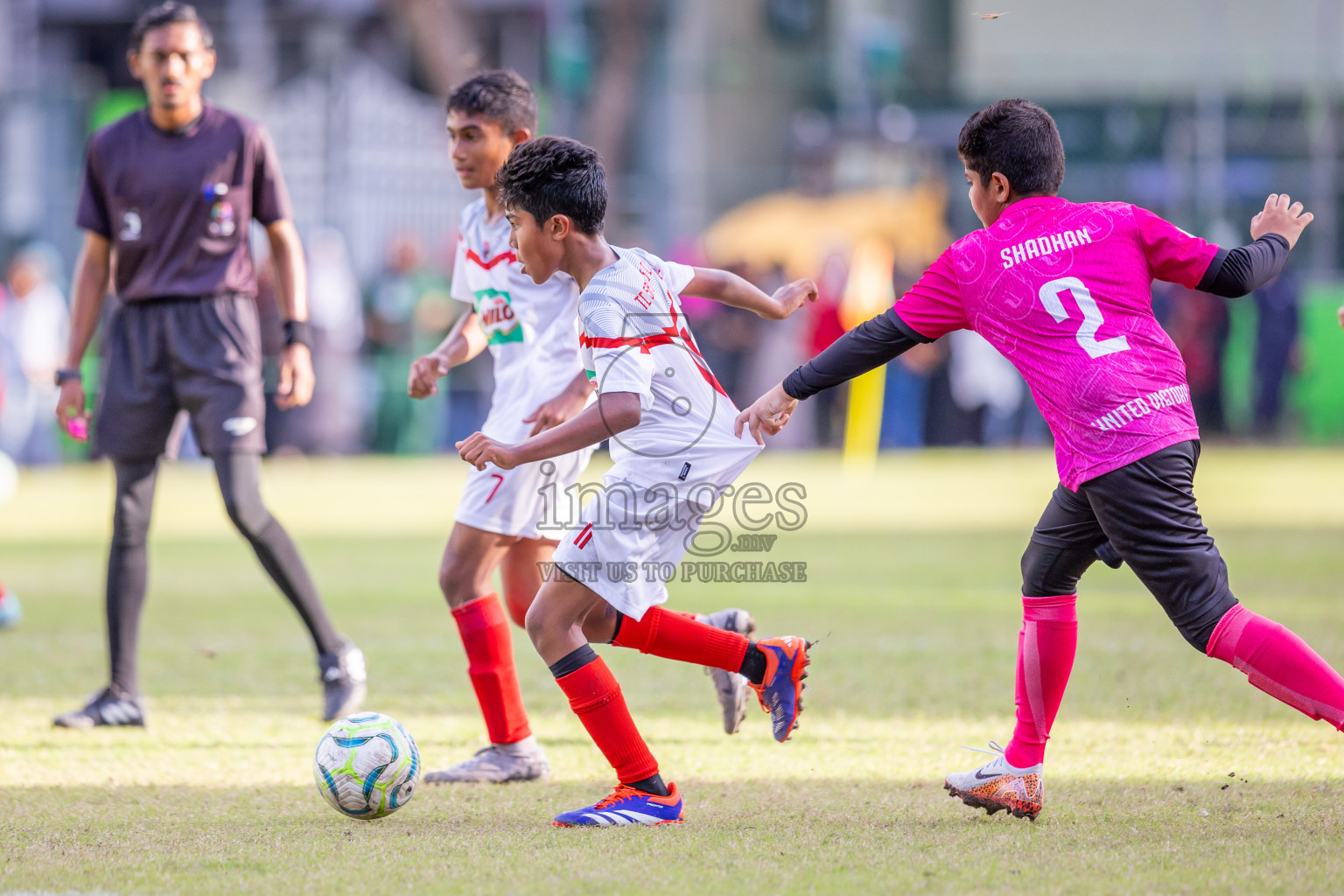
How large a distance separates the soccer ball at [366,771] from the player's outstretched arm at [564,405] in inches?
40.0

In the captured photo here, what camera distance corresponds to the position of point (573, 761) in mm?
4707

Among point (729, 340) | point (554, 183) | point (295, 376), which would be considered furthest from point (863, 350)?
point (729, 340)

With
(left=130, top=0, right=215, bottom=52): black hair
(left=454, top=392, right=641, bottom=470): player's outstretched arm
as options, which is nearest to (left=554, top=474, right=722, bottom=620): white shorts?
(left=454, top=392, right=641, bottom=470): player's outstretched arm

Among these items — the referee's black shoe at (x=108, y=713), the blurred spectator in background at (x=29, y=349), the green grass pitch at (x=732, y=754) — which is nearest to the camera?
the green grass pitch at (x=732, y=754)

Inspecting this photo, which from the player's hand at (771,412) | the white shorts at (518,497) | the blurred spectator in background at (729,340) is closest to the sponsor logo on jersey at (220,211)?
the white shorts at (518,497)

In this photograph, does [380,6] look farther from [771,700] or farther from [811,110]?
[771,700]

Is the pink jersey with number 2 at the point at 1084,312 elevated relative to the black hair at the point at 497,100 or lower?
lower

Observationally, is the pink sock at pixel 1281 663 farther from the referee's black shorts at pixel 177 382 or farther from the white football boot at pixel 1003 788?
the referee's black shorts at pixel 177 382

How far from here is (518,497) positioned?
459 centimetres

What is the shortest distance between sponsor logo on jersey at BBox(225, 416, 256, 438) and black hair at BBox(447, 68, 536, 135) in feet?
4.54

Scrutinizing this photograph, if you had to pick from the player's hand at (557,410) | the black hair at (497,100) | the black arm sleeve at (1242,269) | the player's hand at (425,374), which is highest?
the black hair at (497,100)

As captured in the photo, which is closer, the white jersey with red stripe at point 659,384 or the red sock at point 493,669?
the white jersey with red stripe at point 659,384

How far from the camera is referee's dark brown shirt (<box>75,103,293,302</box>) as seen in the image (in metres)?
5.30

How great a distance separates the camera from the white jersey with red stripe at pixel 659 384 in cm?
379
